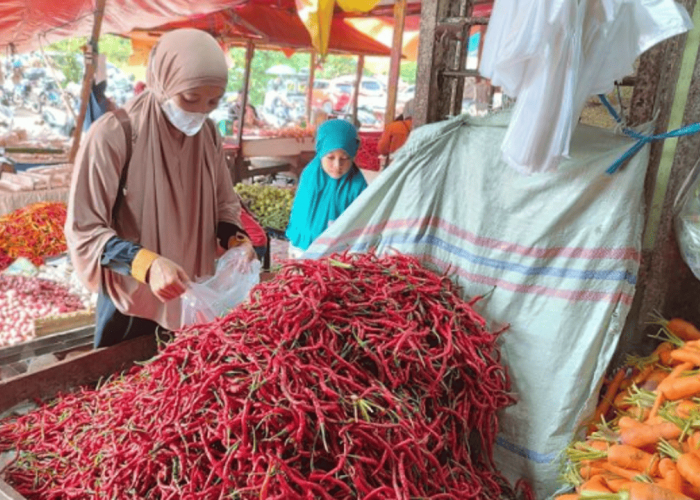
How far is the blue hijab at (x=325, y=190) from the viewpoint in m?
3.89

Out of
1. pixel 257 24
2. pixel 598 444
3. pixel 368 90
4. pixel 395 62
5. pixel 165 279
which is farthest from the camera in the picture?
pixel 368 90

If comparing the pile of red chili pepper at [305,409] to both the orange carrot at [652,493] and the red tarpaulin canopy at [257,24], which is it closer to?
the orange carrot at [652,493]

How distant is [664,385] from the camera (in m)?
1.75

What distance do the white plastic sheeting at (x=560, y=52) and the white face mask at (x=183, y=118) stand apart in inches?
57.5

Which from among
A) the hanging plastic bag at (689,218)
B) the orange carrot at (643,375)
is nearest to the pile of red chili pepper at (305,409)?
the orange carrot at (643,375)

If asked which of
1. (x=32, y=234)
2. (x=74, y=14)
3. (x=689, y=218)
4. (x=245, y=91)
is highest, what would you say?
(x=74, y=14)

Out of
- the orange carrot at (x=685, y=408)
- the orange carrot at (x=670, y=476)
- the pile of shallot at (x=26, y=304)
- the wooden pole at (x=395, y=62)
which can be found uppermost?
the wooden pole at (x=395, y=62)

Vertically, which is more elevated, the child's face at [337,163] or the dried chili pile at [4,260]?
the child's face at [337,163]

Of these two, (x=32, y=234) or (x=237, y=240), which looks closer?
(x=237, y=240)

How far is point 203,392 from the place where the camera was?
1.49 m

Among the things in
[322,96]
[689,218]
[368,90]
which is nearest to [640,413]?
[689,218]

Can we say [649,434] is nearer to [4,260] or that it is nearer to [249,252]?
[249,252]

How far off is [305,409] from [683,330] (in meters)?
1.41

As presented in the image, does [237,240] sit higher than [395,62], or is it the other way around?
[395,62]
